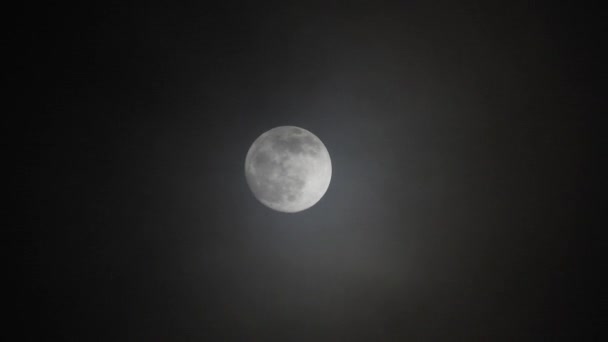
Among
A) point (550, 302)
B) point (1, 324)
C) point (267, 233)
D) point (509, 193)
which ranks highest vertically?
point (509, 193)

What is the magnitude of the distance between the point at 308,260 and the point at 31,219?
2868mm

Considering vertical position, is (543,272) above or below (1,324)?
above

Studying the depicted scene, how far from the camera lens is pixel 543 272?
150 inches

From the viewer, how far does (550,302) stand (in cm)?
386

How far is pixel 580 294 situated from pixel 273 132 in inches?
146

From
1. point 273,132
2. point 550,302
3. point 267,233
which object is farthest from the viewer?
point 550,302

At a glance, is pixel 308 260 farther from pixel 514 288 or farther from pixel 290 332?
pixel 514 288

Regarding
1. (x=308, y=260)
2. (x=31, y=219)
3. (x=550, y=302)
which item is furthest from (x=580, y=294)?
(x=31, y=219)

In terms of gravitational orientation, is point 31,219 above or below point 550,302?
above

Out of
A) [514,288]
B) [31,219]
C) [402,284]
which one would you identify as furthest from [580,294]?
[31,219]

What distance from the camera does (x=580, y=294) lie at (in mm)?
3859

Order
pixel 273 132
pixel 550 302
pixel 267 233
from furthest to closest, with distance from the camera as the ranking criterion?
Result: pixel 550 302 < pixel 267 233 < pixel 273 132

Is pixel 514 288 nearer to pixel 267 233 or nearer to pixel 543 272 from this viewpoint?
pixel 543 272

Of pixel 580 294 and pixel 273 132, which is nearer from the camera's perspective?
pixel 273 132
